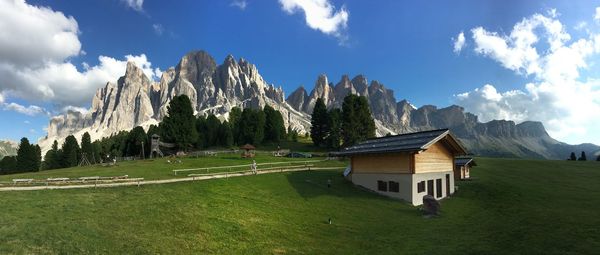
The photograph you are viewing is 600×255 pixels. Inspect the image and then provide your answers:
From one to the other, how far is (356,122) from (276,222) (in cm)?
6771

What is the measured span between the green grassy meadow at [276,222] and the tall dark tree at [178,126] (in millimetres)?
51434

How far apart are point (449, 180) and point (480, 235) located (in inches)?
763

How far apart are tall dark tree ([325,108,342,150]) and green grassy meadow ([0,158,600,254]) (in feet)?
189

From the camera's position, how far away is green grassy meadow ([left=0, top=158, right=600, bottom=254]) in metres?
16.6

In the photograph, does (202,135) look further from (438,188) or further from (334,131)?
(438,188)

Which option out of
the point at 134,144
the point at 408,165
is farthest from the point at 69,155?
the point at 408,165

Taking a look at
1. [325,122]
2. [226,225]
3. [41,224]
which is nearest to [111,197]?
[41,224]

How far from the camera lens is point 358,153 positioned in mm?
37062

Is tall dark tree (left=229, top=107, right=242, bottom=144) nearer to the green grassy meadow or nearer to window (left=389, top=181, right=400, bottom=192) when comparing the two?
the green grassy meadow

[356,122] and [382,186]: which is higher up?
[356,122]

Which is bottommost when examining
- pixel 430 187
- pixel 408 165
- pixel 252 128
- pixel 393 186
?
pixel 430 187

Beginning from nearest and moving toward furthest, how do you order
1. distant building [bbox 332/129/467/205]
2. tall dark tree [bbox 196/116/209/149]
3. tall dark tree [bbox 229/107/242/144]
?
1. distant building [bbox 332/129/467/205]
2. tall dark tree [bbox 196/116/209/149]
3. tall dark tree [bbox 229/107/242/144]

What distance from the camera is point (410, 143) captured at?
34.2m

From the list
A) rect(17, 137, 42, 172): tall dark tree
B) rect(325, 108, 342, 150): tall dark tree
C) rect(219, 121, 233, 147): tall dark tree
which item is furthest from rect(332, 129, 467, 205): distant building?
rect(17, 137, 42, 172): tall dark tree
